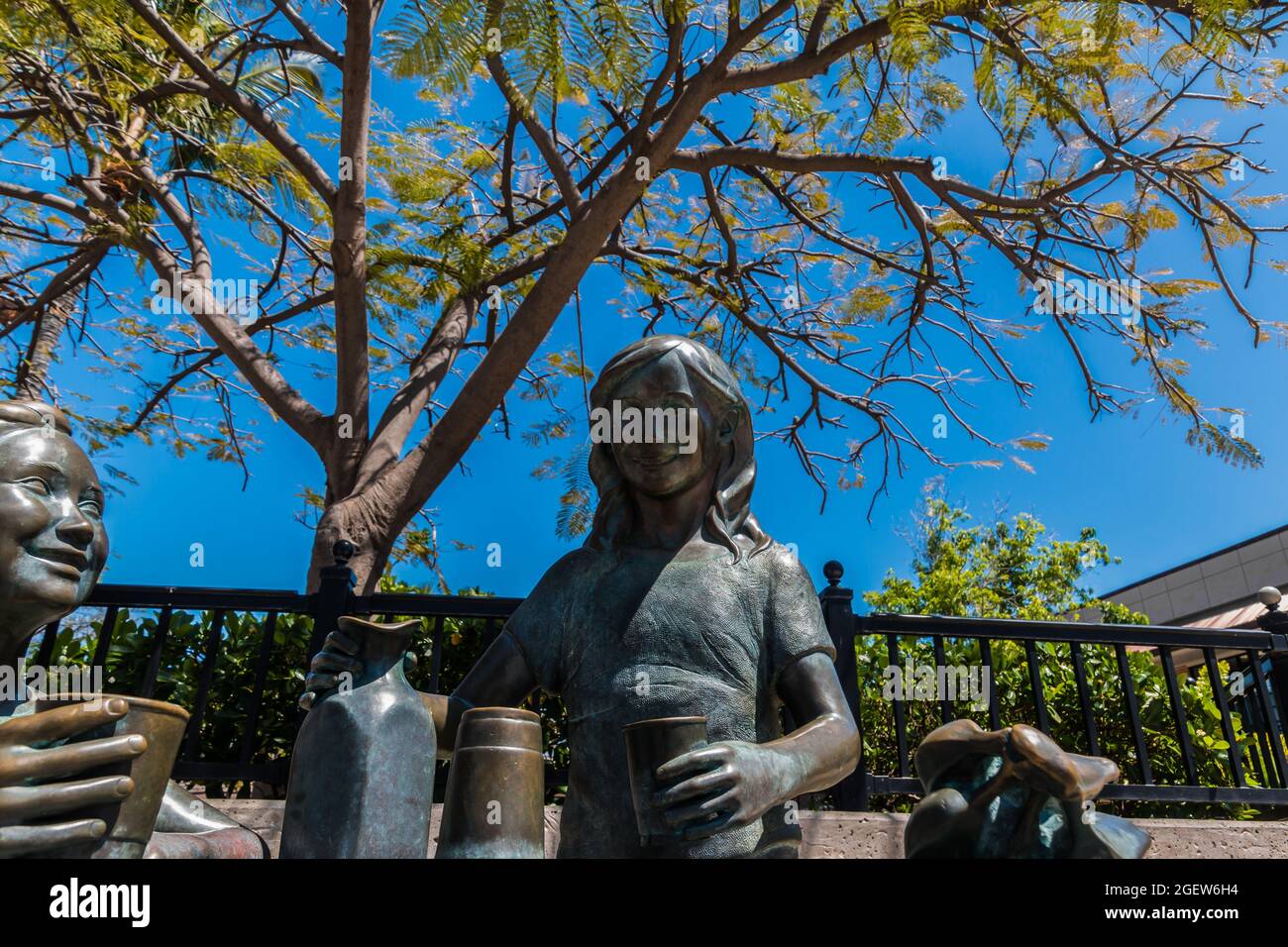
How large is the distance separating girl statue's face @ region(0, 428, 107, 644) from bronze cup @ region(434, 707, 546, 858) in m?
0.88

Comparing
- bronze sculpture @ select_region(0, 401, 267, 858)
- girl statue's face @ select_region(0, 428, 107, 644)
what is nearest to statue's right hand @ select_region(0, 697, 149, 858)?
bronze sculpture @ select_region(0, 401, 267, 858)

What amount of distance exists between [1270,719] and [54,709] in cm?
595

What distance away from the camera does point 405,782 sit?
145 centimetres

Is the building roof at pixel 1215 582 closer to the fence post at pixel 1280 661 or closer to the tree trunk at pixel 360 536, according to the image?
the fence post at pixel 1280 661

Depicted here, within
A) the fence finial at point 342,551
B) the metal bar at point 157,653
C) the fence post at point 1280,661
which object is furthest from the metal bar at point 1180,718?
the metal bar at point 157,653

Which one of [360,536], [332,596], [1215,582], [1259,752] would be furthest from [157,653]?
[1215,582]

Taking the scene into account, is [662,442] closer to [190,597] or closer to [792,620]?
[792,620]

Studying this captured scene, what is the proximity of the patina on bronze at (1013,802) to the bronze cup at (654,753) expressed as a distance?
1.55 ft

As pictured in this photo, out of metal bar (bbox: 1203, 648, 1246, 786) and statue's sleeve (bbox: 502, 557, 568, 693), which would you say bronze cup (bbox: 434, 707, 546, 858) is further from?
metal bar (bbox: 1203, 648, 1246, 786)

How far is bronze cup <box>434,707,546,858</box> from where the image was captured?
135 centimetres

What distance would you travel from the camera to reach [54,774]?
1188 millimetres

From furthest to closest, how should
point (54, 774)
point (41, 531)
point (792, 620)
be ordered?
1. point (792, 620)
2. point (41, 531)
3. point (54, 774)

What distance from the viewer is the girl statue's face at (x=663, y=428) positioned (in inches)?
72.9
